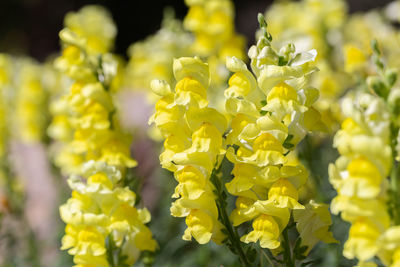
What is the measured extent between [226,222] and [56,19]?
13.2 meters

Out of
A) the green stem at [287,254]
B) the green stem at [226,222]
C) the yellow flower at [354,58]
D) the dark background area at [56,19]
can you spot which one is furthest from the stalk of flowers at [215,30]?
the dark background area at [56,19]

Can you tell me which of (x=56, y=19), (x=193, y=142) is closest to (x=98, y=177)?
(x=193, y=142)

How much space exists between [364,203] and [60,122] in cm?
309

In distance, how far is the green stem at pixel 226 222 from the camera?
1712 millimetres

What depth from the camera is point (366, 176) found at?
4.19ft

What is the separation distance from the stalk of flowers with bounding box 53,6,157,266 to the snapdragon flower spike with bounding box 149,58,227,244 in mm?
311

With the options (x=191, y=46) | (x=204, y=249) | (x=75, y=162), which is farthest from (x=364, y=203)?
(x=191, y=46)

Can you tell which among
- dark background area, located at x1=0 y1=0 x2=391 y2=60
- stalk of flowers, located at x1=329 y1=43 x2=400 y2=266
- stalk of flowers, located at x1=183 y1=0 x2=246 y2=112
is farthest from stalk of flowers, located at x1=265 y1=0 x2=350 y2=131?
dark background area, located at x1=0 y1=0 x2=391 y2=60

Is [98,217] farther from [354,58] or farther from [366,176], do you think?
[354,58]

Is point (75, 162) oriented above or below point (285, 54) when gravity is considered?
below

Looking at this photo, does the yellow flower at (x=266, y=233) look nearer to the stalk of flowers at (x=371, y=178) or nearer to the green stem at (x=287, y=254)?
the green stem at (x=287, y=254)

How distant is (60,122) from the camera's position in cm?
395

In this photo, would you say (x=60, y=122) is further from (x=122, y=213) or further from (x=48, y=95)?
(x=122, y=213)

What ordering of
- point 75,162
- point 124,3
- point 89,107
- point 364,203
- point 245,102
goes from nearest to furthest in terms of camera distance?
point 364,203 → point 245,102 → point 89,107 → point 75,162 → point 124,3
